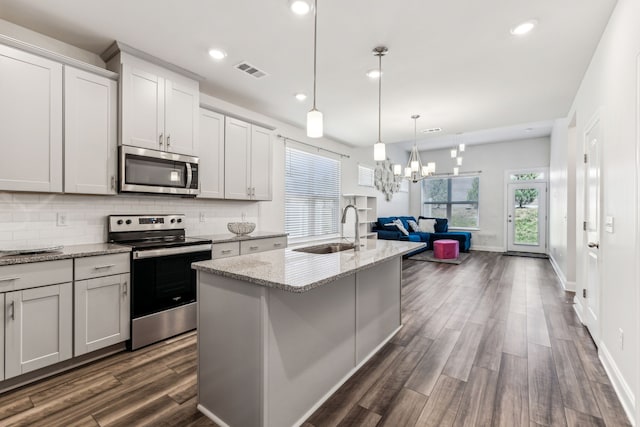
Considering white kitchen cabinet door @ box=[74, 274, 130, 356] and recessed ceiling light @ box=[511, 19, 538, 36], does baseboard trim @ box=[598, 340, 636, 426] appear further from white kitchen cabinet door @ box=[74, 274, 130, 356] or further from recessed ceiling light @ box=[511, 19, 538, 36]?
white kitchen cabinet door @ box=[74, 274, 130, 356]

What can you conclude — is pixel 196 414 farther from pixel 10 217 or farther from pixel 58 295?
pixel 10 217

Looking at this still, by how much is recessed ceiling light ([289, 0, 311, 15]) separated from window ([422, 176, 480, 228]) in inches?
332

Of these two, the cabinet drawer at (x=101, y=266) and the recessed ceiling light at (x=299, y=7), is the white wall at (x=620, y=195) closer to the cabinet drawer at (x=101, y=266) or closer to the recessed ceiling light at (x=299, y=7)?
the recessed ceiling light at (x=299, y=7)

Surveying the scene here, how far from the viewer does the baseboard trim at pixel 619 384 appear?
1.77 meters

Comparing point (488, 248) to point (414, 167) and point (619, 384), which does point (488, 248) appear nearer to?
point (414, 167)

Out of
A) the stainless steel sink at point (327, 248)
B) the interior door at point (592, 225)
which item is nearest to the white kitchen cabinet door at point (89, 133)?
the stainless steel sink at point (327, 248)

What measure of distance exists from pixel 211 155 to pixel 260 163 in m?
0.77

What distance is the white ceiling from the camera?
224cm

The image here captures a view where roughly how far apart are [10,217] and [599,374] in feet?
15.5

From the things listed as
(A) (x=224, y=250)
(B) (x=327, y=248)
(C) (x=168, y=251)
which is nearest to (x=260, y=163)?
(A) (x=224, y=250)

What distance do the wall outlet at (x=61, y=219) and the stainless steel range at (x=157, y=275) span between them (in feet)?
1.09

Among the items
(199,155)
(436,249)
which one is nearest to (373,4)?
(199,155)

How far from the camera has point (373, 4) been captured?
86.5 inches

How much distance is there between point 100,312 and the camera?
246 centimetres
